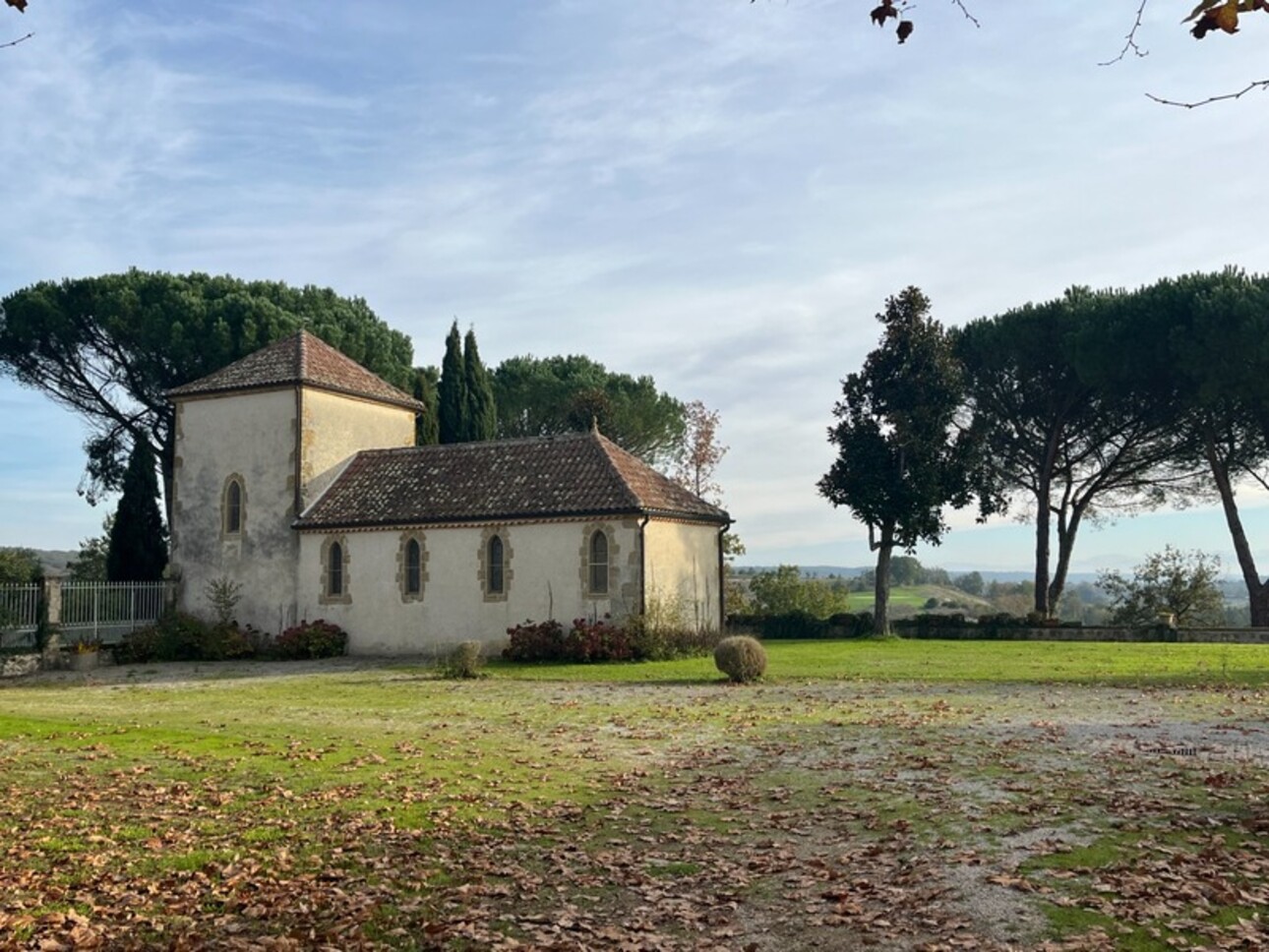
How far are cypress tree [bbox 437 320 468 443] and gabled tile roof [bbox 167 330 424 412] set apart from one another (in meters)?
9.48

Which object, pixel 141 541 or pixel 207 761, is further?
pixel 141 541

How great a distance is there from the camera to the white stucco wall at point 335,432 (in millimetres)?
30578

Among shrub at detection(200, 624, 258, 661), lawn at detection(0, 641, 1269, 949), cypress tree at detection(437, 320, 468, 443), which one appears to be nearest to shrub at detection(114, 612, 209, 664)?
shrub at detection(200, 624, 258, 661)

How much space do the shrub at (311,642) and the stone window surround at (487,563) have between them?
14.1 feet

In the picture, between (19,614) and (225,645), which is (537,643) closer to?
(225,645)

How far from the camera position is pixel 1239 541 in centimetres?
3769

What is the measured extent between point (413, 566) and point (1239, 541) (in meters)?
28.0

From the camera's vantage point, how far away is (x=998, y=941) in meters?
6.30

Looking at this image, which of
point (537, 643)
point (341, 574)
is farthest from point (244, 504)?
point (537, 643)

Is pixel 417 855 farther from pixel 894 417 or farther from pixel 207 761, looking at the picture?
pixel 894 417

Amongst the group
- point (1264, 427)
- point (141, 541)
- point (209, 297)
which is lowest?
point (141, 541)

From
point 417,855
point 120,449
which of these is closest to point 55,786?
point 417,855

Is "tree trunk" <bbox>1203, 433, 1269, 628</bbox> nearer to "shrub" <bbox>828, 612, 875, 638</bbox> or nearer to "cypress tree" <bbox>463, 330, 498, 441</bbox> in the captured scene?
"shrub" <bbox>828, 612, 875, 638</bbox>

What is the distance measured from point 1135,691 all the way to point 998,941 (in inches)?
558
